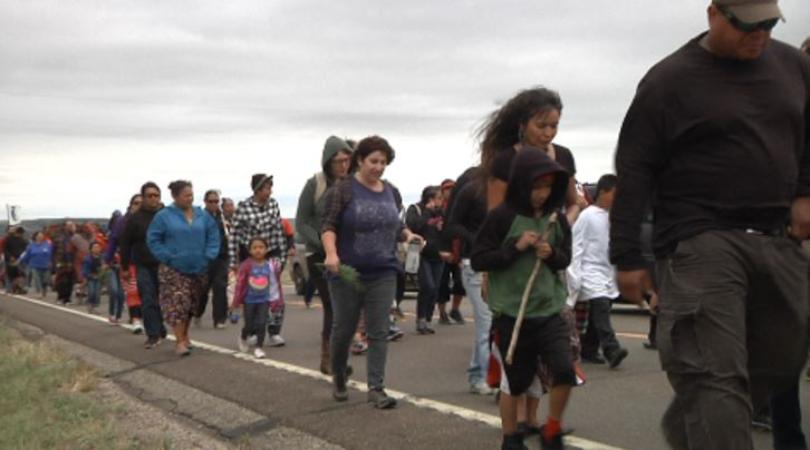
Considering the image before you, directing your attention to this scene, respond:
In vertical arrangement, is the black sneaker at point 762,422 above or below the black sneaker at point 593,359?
above

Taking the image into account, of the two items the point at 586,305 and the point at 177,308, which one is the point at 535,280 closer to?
the point at 586,305

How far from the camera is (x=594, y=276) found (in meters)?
8.73

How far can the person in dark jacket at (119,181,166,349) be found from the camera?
1110 centimetres

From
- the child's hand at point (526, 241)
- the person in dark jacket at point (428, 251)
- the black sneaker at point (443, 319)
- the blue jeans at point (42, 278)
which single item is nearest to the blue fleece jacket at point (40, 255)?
the blue jeans at point (42, 278)

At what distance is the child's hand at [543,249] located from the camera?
4996mm

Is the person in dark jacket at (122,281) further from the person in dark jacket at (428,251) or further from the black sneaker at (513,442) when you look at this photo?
the black sneaker at (513,442)

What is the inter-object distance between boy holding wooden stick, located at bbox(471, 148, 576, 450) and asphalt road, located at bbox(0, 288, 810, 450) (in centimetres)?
52

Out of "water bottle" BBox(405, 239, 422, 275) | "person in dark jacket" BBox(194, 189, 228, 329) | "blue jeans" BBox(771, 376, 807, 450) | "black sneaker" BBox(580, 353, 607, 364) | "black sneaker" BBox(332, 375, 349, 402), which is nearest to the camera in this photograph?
"blue jeans" BBox(771, 376, 807, 450)

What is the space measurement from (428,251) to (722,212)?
8.69 m

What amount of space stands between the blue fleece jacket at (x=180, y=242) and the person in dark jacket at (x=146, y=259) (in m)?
0.93

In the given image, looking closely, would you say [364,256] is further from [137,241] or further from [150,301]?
[137,241]

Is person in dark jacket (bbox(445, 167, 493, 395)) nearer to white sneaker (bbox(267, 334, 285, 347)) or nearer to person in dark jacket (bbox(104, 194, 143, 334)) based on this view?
white sneaker (bbox(267, 334, 285, 347))

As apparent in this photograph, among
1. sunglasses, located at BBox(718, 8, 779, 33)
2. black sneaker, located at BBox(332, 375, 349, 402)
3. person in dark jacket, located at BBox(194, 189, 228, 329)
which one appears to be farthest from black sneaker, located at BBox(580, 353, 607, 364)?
person in dark jacket, located at BBox(194, 189, 228, 329)

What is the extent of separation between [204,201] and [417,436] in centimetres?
878
